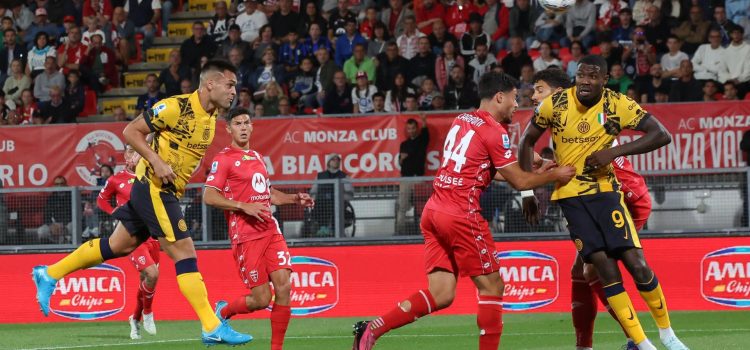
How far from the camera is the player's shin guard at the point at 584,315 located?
1041 cm

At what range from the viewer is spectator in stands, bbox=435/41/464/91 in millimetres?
20672

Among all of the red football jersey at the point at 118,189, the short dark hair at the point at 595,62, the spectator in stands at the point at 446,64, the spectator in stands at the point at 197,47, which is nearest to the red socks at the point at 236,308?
the red football jersey at the point at 118,189

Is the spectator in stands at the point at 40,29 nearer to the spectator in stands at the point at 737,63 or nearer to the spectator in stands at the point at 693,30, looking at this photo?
the spectator in stands at the point at 693,30

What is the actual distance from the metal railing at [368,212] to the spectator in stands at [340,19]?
20.5 ft

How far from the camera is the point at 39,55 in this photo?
77.9 feet

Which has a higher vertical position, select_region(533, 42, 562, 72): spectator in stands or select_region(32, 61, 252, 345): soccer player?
select_region(533, 42, 562, 72): spectator in stands

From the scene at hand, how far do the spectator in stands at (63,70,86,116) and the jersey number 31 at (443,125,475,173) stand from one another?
13.7 meters

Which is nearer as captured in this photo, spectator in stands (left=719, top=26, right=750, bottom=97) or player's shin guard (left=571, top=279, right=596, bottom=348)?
player's shin guard (left=571, top=279, right=596, bottom=348)

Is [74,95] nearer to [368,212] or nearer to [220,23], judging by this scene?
[220,23]

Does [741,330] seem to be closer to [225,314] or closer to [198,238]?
[225,314]

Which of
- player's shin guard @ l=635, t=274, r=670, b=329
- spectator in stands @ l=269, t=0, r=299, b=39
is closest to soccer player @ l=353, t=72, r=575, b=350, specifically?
player's shin guard @ l=635, t=274, r=670, b=329

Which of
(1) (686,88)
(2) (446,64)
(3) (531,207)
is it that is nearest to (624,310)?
(3) (531,207)

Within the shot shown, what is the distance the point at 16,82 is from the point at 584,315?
15.4 metres

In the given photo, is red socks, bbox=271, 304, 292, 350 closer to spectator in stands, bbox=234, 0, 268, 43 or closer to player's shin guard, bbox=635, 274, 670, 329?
player's shin guard, bbox=635, 274, 670, 329
